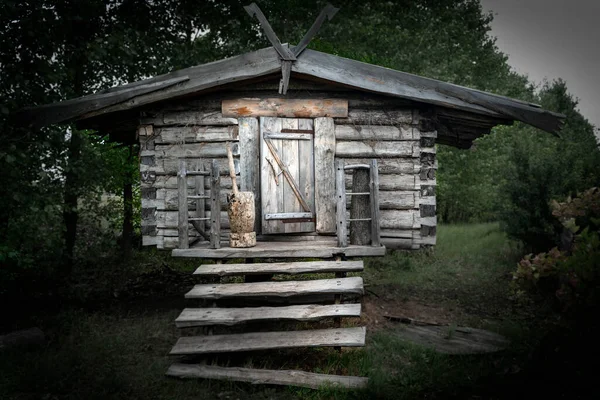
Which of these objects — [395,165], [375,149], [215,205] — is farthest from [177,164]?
[395,165]

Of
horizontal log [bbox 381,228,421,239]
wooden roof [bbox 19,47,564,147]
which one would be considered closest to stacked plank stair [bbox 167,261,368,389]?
horizontal log [bbox 381,228,421,239]

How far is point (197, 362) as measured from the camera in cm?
607

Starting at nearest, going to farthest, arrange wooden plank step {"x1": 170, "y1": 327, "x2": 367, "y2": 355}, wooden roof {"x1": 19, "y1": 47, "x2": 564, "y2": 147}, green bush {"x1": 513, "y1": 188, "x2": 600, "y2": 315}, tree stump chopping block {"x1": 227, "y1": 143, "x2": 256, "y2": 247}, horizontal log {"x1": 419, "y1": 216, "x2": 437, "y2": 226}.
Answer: green bush {"x1": 513, "y1": 188, "x2": 600, "y2": 315} < wooden plank step {"x1": 170, "y1": 327, "x2": 367, "y2": 355} < tree stump chopping block {"x1": 227, "y1": 143, "x2": 256, "y2": 247} < wooden roof {"x1": 19, "y1": 47, "x2": 564, "y2": 147} < horizontal log {"x1": 419, "y1": 216, "x2": 437, "y2": 226}

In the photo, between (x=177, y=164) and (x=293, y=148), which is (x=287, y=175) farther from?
(x=177, y=164)

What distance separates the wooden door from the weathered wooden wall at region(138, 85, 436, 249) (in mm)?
464

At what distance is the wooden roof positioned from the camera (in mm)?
7602

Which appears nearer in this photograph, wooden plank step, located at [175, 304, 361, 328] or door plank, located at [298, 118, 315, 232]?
wooden plank step, located at [175, 304, 361, 328]

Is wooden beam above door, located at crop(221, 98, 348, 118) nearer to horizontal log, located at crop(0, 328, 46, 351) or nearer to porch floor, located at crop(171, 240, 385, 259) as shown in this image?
porch floor, located at crop(171, 240, 385, 259)

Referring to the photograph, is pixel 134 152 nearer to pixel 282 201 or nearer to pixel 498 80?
pixel 282 201

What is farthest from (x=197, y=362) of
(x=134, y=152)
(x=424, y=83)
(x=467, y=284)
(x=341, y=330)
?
(x=134, y=152)

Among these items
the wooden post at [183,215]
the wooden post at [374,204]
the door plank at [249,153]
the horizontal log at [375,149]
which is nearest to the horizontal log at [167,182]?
the door plank at [249,153]

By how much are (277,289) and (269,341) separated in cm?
66

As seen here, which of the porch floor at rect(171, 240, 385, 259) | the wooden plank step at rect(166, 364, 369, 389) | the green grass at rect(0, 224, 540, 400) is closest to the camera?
the green grass at rect(0, 224, 540, 400)

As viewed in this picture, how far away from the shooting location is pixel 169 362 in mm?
6250
